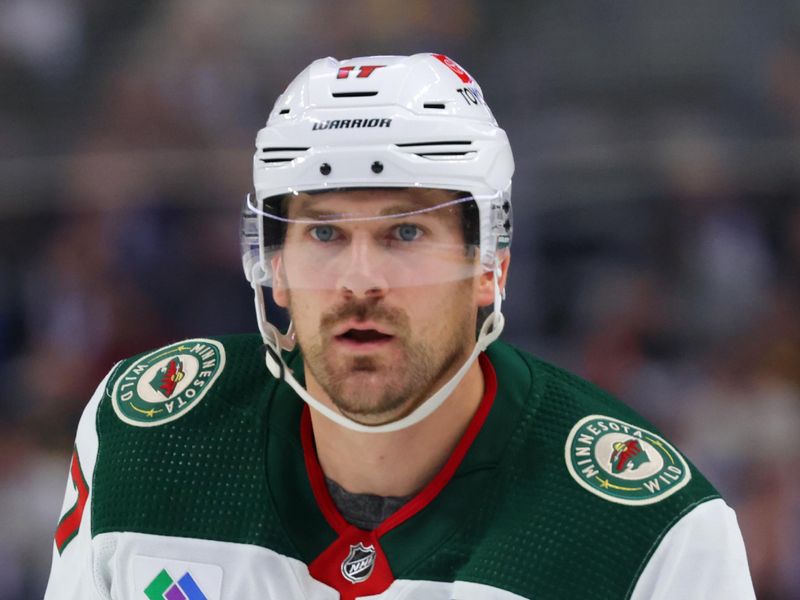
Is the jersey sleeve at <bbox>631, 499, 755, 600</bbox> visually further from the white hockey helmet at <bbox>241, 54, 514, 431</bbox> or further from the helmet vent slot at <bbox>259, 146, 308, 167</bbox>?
the helmet vent slot at <bbox>259, 146, 308, 167</bbox>

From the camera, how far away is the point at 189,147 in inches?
168

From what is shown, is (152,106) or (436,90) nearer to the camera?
(436,90)

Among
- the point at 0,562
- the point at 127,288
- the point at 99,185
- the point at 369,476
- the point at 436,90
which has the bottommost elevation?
the point at 0,562

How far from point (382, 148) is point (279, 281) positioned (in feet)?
0.97

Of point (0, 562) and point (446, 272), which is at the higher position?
point (446, 272)

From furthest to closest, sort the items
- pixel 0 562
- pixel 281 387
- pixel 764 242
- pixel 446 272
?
1. pixel 764 242
2. pixel 0 562
3. pixel 281 387
4. pixel 446 272

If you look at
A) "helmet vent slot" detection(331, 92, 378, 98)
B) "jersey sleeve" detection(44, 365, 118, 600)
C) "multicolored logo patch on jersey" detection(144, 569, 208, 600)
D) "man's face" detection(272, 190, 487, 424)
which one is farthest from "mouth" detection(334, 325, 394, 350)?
"jersey sleeve" detection(44, 365, 118, 600)

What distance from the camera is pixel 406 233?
1.92 meters

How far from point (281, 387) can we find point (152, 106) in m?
2.34

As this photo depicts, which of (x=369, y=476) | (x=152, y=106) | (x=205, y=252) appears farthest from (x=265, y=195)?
(x=152, y=106)

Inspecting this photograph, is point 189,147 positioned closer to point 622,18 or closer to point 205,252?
point 205,252

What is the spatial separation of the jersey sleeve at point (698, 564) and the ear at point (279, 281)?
68cm

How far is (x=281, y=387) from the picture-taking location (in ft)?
7.11

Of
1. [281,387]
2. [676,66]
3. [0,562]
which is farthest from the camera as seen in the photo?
[676,66]
